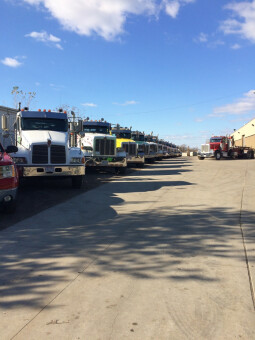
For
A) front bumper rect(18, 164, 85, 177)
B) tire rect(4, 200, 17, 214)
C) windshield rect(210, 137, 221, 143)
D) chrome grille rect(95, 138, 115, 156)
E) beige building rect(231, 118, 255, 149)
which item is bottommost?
tire rect(4, 200, 17, 214)

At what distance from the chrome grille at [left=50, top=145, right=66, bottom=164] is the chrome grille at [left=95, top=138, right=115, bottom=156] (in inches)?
211

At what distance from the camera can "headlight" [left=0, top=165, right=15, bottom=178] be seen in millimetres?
6184

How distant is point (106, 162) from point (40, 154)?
5.68 meters

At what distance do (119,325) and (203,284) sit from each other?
3.95ft

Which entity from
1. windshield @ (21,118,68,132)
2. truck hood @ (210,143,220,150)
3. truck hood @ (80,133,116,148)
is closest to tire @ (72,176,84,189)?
windshield @ (21,118,68,132)

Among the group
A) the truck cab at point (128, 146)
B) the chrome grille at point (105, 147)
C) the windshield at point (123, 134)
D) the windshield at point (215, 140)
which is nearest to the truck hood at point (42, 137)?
the chrome grille at point (105, 147)

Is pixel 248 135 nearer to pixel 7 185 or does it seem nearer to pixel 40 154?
pixel 40 154

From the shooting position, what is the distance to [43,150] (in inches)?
383

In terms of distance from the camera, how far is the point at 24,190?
9.83 meters

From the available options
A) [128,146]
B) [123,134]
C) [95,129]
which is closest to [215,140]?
[123,134]

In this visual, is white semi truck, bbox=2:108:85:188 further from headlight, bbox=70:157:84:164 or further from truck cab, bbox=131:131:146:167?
truck cab, bbox=131:131:146:167

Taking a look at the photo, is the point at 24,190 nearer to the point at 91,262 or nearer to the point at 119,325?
the point at 91,262

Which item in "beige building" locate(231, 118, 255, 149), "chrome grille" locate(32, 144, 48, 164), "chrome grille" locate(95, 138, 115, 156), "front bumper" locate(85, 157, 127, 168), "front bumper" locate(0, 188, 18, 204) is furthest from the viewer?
"beige building" locate(231, 118, 255, 149)

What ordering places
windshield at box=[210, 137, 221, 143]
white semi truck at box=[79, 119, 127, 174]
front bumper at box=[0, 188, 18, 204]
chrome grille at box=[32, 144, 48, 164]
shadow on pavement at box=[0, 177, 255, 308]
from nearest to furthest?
1. shadow on pavement at box=[0, 177, 255, 308]
2. front bumper at box=[0, 188, 18, 204]
3. chrome grille at box=[32, 144, 48, 164]
4. white semi truck at box=[79, 119, 127, 174]
5. windshield at box=[210, 137, 221, 143]
